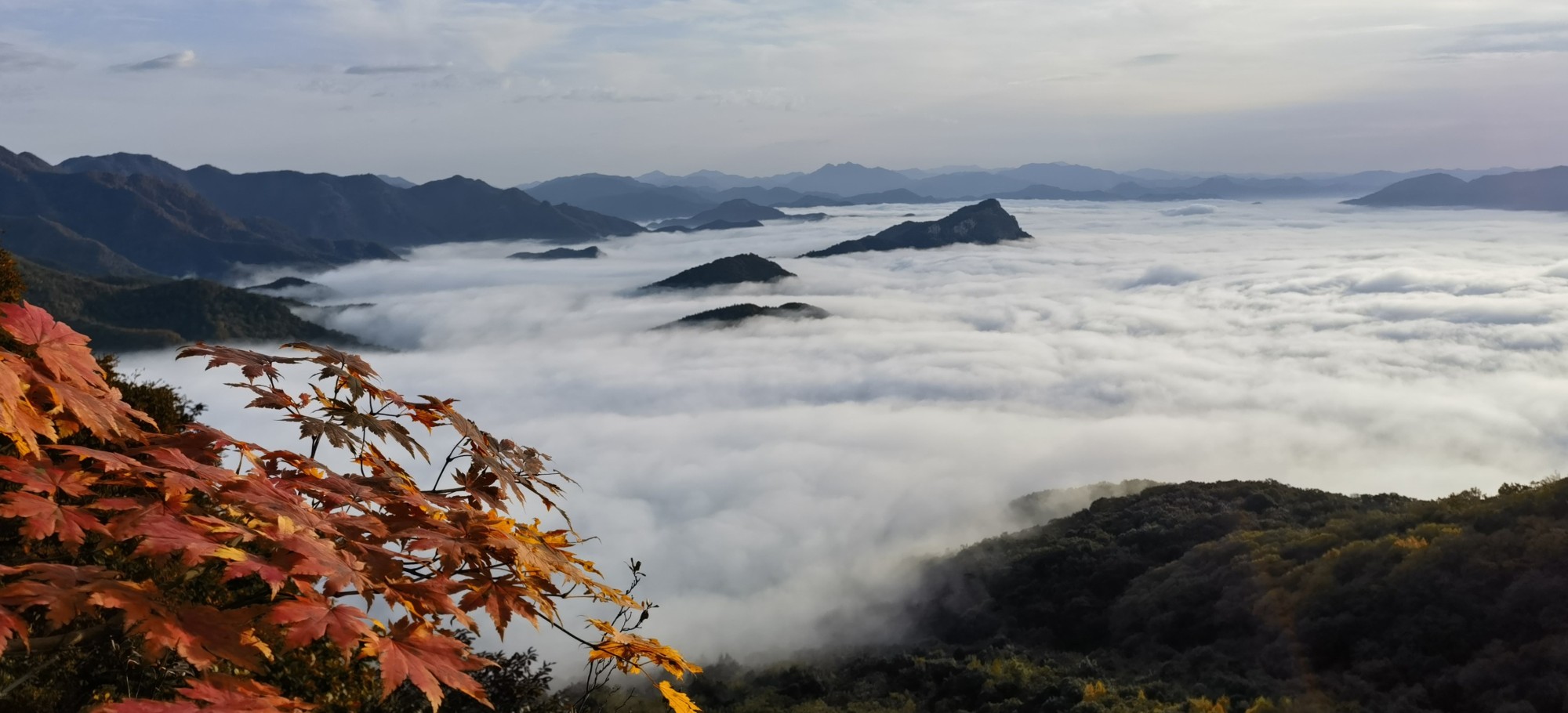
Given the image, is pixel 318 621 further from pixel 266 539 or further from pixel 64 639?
pixel 64 639

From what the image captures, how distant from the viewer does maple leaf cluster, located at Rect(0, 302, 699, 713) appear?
→ 2645 millimetres

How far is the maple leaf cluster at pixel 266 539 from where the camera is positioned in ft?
8.68

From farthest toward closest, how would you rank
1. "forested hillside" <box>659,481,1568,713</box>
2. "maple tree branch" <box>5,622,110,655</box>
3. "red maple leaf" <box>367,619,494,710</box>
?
"forested hillside" <box>659,481,1568,713</box>, "red maple leaf" <box>367,619,494,710</box>, "maple tree branch" <box>5,622,110,655</box>

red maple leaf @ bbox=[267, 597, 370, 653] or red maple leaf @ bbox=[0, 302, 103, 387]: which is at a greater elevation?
red maple leaf @ bbox=[0, 302, 103, 387]

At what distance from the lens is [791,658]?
5600 centimetres

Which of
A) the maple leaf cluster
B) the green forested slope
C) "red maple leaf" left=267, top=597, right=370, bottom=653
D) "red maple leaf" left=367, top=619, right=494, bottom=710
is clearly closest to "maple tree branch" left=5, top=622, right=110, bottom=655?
the maple leaf cluster

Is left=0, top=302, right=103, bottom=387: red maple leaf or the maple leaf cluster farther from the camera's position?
left=0, top=302, right=103, bottom=387: red maple leaf

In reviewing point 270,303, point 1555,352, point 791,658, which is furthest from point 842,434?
point 1555,352

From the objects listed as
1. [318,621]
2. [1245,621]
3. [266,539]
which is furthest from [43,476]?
[1245,621]

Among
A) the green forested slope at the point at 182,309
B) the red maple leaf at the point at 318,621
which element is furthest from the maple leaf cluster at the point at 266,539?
the green forested slope at the point at 182,309

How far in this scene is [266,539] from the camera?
123 inches

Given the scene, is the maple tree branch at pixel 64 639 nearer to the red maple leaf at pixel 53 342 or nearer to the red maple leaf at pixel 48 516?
the red maple leaf at pixel 48 516

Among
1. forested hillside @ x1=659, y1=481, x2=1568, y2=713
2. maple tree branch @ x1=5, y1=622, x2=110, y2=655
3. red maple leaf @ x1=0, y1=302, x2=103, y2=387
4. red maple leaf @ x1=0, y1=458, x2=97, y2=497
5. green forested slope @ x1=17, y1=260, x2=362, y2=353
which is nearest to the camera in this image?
maple tree branch @ x1=5, y1=622, x2=110, y2=655

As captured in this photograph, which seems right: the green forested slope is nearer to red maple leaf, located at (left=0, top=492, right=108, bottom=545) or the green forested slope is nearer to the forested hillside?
the forested hillside
